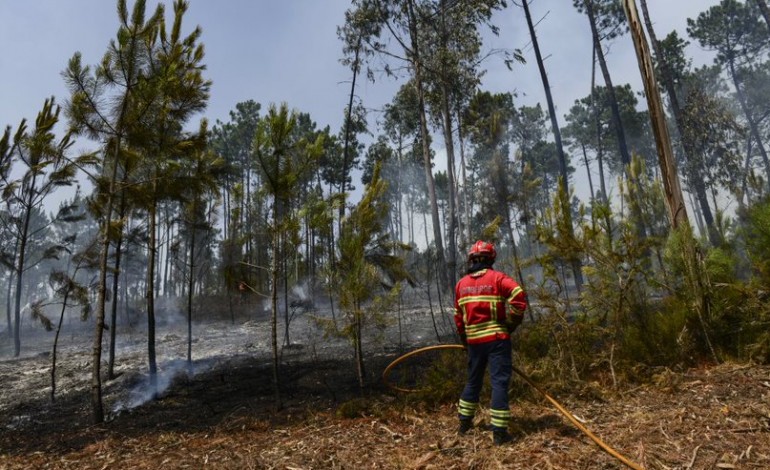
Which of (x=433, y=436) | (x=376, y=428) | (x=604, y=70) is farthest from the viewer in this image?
(x=604, y=70)

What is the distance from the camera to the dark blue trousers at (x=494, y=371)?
13.5 ft

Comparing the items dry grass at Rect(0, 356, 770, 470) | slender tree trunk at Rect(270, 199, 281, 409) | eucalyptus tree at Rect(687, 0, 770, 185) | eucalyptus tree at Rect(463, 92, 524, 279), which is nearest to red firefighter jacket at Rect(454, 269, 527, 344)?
dry grass at Rect(0, 356, 770, 470)

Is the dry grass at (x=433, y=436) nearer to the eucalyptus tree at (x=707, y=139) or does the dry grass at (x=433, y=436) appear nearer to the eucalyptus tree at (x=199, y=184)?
the eucalyptus tree at (x=199, y=184)

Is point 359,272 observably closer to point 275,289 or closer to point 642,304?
point 275,289

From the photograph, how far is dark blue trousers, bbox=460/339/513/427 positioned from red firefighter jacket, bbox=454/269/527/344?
0.28 feet

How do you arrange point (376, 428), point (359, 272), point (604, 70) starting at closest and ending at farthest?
point (376, 428), point (359, 272), point (604, 70)

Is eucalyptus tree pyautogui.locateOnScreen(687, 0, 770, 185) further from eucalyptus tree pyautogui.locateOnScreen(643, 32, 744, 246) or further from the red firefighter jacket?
the red firefighter jacket

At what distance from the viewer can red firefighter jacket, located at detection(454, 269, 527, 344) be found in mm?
4273

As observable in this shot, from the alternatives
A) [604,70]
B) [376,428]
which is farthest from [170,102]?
[604,70]

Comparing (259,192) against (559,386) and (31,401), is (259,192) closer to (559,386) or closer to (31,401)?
(559,386)

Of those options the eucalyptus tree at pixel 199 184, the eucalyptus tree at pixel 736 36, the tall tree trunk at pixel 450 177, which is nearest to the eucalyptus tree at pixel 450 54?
the tall tree trunk at pixel 450 177

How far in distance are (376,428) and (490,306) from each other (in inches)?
80.9

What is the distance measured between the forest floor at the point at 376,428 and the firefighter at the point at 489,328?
0.94 ft

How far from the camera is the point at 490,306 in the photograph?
4.39 m
